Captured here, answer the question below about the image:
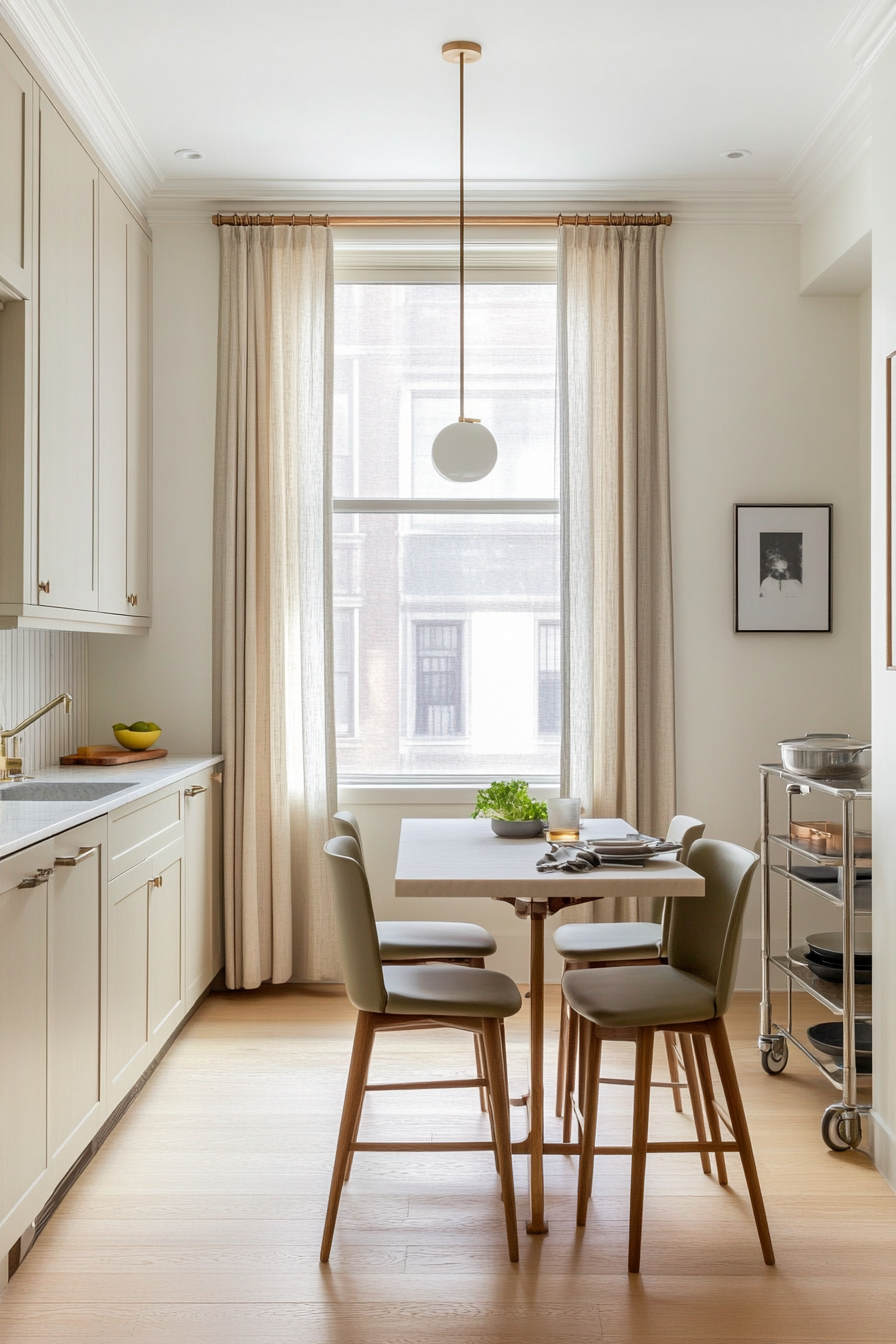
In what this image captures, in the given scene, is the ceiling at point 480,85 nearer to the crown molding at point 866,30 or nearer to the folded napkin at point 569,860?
the crown molding at point 866,30

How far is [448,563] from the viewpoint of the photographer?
422cm

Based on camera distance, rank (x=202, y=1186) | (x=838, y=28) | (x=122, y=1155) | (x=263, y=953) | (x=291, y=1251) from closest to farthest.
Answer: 1. (x=291, y=1251)
2. (x=202, y=1186)
3. (x=122, y=1155)
4. (x=838, y=28)
5. (x=263, y=953)

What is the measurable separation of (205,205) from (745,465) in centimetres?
230

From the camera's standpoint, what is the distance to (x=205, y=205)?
4.05 metres

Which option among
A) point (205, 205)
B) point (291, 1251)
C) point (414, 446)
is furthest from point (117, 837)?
point (205, 205)

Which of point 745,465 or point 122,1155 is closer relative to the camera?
point 122,1155

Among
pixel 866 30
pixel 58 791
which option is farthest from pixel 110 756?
pixel 866 30

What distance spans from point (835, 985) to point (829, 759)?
643mm

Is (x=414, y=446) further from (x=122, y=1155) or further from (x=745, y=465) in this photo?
(x=122, y=1155)

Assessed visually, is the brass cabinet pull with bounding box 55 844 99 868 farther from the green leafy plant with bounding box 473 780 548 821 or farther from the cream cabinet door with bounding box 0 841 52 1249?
the green leafy plant with bounding box 473 780 548 821

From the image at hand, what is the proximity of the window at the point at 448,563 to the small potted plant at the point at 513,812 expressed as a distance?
4.15 feet

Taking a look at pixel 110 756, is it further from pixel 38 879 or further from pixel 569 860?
pixel 569 860

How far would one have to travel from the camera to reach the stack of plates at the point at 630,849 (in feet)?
8.09

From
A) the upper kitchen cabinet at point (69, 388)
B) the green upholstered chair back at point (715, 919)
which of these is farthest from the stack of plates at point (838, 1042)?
the upper kitchen cabinet at point (69, 388)
